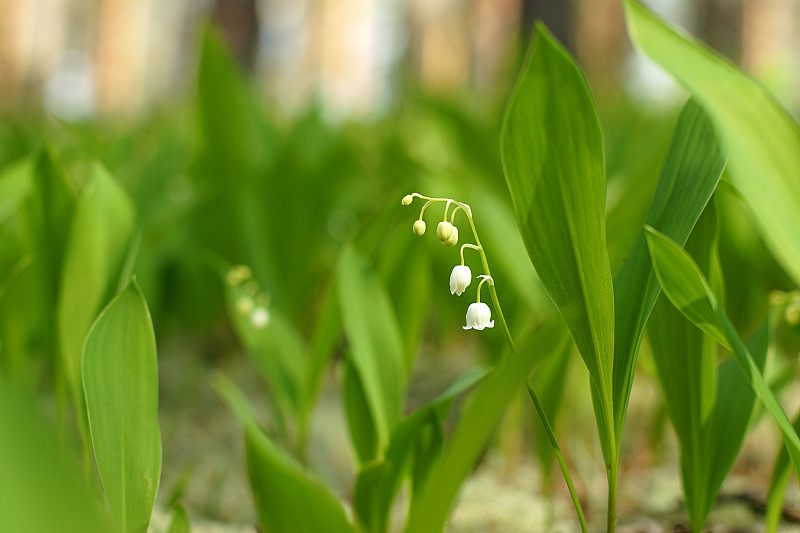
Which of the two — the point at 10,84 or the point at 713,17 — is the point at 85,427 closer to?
the point at 10,84

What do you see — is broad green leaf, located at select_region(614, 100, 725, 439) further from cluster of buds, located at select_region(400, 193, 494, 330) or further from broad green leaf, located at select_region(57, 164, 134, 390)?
broad green leaf, located at select_region(57, 164, 134, 390)

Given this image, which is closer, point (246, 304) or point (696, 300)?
point (696, 300)

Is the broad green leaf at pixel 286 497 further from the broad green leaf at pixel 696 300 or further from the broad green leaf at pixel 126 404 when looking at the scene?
the broad green leaf at pixel 696 300


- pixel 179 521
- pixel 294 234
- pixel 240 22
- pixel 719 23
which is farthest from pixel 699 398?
pixel 719 23

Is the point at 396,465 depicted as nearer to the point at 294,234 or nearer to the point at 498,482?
the point at 498,482

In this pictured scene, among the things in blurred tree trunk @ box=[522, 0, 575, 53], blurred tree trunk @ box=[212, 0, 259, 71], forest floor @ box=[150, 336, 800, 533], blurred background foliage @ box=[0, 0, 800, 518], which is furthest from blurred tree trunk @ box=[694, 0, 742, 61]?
forest floor @ box=[150, 336, 800, 533]

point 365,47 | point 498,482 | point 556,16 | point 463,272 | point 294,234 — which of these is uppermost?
point 556,16

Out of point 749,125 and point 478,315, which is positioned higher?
point 749,125
